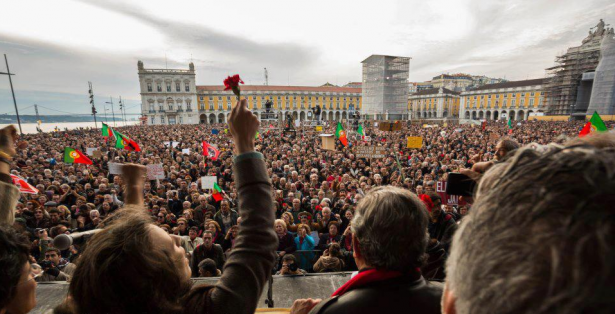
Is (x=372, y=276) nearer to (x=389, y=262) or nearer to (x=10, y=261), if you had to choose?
(x=389, y=262)

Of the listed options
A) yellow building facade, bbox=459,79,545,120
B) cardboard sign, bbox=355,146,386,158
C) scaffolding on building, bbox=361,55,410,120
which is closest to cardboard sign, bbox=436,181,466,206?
cardboard sign, bbox=355,146,386,158

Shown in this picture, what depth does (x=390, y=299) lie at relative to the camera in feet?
3.70

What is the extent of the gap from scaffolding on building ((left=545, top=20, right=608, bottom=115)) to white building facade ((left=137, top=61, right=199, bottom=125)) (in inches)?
2596

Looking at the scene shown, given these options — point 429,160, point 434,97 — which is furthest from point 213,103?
point 429,160

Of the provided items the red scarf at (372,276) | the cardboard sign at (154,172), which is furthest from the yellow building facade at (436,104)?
the red scarf at (372,276)

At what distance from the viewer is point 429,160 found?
1094 centimetres

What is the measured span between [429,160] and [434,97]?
70910 mm

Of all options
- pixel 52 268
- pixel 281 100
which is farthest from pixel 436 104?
pixel 52 268

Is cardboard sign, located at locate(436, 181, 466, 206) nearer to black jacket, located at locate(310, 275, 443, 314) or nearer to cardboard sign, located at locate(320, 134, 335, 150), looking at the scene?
black jacket, located at locate(310, 275, 443, 314)

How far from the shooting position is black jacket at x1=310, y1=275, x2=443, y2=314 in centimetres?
111

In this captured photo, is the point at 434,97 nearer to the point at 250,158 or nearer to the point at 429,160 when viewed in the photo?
the point at 429,160

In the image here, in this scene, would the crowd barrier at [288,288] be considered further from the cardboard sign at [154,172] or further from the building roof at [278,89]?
the building roof at [278,89]

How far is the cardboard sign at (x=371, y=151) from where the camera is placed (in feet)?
34.0

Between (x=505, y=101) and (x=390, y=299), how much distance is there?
76.6 metres
